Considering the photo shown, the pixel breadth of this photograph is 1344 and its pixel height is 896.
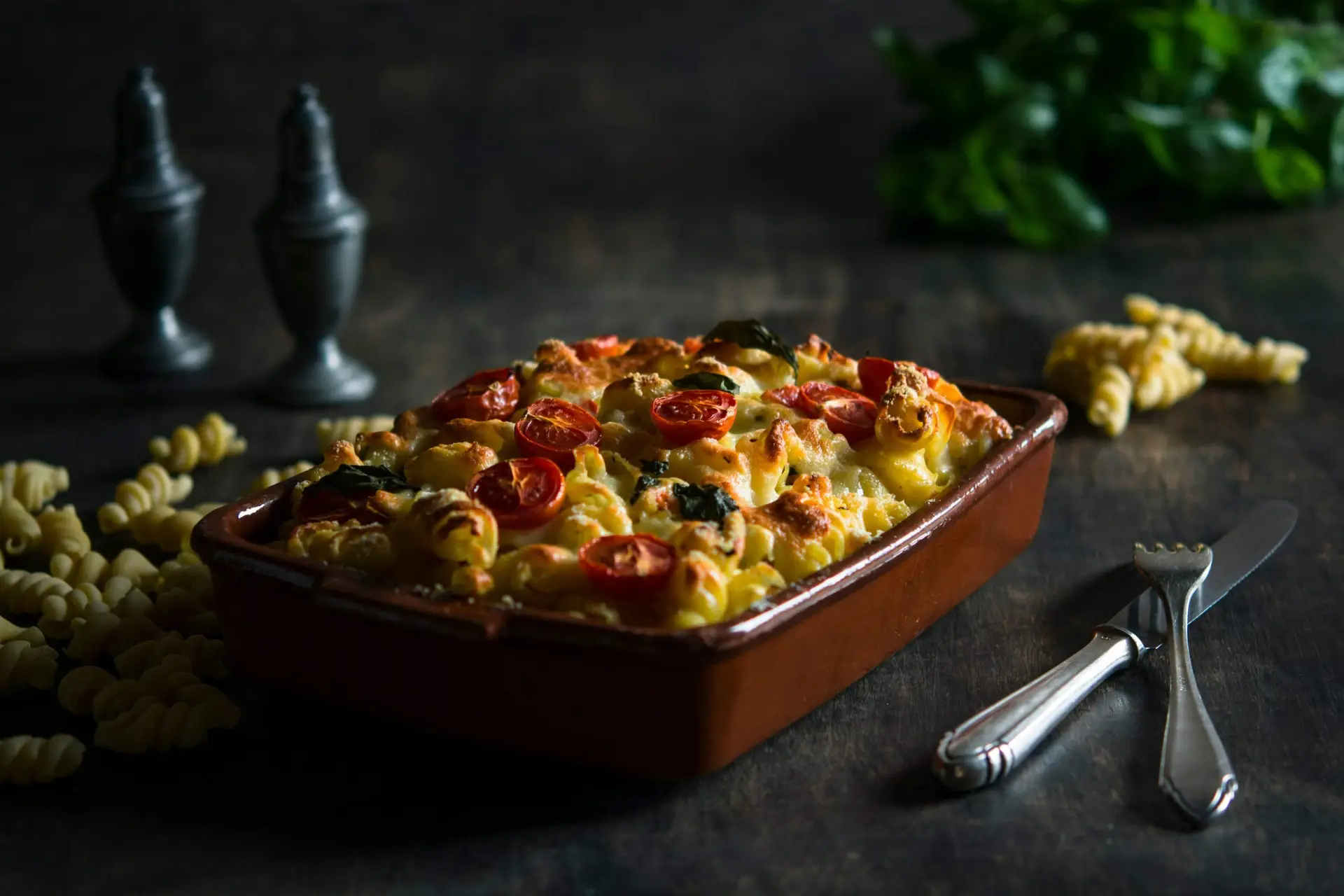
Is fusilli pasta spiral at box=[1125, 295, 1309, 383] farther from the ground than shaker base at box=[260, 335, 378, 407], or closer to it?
farther from the ground

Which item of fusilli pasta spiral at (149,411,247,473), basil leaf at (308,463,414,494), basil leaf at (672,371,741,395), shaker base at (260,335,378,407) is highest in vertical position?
basil leaf at (672,371,741,395)

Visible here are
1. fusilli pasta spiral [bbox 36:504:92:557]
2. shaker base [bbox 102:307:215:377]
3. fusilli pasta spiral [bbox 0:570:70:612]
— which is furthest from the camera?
shaker base [bbox 102:307:215:377]

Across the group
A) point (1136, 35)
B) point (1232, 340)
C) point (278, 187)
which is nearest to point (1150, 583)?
point (1232, 340)

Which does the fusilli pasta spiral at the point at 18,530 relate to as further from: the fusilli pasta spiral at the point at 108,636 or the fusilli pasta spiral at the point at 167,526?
the fusilli pasta spiral at the point at 108,636

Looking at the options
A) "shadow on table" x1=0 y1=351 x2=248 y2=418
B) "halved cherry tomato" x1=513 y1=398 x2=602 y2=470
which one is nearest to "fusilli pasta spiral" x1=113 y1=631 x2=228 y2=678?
"halved cherry tomato" x1=513 y1=398 x2=602 y2=470

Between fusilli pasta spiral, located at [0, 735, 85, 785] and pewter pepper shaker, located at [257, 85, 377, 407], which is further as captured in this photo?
pewter pepper shaker, located at [257, 85, 377, 407]

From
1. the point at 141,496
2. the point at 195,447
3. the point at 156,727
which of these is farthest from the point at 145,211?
the point at 156,727

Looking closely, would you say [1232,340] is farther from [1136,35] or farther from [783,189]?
[783,189]

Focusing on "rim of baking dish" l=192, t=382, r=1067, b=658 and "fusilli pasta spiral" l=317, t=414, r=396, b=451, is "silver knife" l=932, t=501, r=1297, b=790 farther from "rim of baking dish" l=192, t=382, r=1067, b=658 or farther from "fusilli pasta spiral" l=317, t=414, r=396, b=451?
"fusilli pasta spiral" l=317, t=414, r=396, b=451
